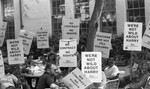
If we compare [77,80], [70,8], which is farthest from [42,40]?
[70,8]

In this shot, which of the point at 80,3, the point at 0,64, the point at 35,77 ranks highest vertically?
the point at 80,3

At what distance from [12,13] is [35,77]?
12.0 metres

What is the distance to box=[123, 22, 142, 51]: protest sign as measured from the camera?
25.3 feet

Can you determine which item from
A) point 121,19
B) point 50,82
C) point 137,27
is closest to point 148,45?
point 137,27

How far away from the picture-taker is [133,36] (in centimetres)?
774

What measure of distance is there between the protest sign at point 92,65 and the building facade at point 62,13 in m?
9.93

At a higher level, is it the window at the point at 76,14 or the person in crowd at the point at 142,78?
the window at the point at 76,14

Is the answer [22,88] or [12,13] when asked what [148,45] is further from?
[12,13]

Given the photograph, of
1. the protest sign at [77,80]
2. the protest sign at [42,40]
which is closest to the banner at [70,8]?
the protest sign at [42,40]

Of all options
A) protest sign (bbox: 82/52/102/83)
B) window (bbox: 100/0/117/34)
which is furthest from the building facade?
protest sign (bbox: 82/52/102/83)

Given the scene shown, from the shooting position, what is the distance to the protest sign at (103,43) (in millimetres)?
8148

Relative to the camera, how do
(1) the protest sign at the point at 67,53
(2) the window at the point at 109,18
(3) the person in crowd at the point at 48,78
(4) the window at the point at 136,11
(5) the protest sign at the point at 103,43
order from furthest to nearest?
(2) the window at the point at 109,18, (4) the window at the point at 136,11, (5) the protest sign at the point at 103,43, (1) the protest sign at the point at 67,53, (3) the person in crowd at the point at 48,78

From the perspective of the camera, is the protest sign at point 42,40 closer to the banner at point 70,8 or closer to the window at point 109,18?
the window at point 109,18

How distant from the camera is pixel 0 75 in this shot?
658 centimetres
